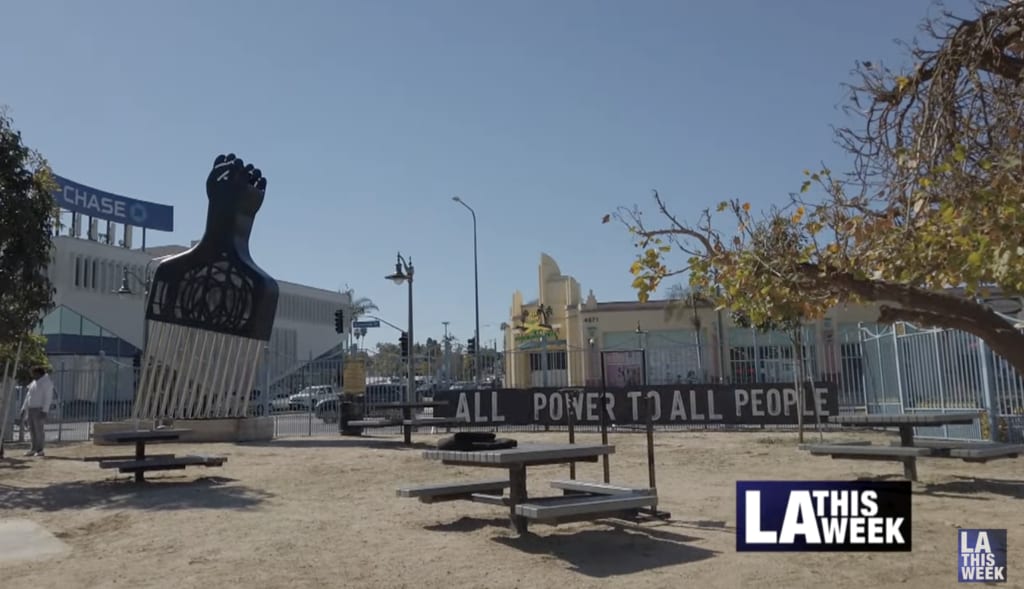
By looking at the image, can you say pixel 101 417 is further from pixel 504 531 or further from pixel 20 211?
pixel 504 531

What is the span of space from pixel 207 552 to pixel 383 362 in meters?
17.2

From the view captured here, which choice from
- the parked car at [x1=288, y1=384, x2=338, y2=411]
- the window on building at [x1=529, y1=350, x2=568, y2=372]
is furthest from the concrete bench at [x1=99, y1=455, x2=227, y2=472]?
the window on building at [x1=529, y1=350, x2=568, y2=372]

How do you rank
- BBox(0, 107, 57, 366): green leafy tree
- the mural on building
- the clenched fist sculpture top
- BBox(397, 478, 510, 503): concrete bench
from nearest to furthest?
1. BBox(397, 478, 510, 503): concrete bench
2. BBox(0, 107, 57, 366): green leafy tree
3. the clenched fist sculpture top
4. the mural on building

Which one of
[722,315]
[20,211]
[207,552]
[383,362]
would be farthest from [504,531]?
[722,315]

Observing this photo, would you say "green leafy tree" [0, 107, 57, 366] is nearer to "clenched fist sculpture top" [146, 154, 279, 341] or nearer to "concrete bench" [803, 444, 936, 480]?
"clenched fist sculpture top" [146, 154, 279, 341]

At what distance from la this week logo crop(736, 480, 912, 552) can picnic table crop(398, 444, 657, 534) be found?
43.1 inches

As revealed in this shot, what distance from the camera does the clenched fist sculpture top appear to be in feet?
59.5

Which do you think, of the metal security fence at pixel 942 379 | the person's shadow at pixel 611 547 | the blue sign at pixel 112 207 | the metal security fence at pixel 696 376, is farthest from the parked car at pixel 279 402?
the blue sign at pixel 112 207

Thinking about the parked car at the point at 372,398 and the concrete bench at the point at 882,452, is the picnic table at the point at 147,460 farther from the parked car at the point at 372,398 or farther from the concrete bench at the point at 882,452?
the parked car at the point at 372,398

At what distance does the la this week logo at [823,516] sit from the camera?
5.50 meters

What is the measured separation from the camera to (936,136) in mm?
4645

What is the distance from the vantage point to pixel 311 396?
2339 centimetres

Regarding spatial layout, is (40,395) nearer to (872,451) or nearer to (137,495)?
(137,495)

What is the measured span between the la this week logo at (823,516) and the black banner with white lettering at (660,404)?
1218 centimetres
